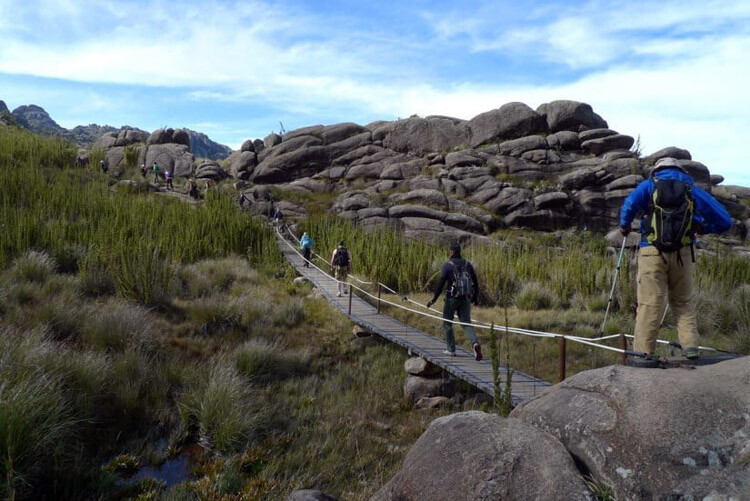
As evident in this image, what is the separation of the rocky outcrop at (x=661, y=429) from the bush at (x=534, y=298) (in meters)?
8.54

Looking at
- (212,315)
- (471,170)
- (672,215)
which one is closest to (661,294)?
(672,215)

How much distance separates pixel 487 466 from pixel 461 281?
436 centimetres

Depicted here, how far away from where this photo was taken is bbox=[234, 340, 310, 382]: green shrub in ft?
24.4

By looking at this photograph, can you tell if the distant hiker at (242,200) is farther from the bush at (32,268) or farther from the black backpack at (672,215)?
the black backpack at (672,215)

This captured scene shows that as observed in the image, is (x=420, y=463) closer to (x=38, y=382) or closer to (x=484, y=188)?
(x=38, y=382)

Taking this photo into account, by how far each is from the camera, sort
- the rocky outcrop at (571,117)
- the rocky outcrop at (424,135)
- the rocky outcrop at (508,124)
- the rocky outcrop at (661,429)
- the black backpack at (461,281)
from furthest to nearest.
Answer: the rocky outcrop at (424,135), the rocky outcrop at (508,124), the rocky outcrop at (571,117), the black backpack at (461,281), the rocky outcrop at (661,429)

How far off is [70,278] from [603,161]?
2978 centimetres

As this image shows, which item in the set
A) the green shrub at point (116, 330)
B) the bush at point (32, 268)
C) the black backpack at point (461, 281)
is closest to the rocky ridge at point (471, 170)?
the black backpack at point (461, 281)

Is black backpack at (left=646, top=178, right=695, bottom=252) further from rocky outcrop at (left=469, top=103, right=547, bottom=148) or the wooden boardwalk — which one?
rocky outcrop at (left=469, top=103, right=547, bottom=148)

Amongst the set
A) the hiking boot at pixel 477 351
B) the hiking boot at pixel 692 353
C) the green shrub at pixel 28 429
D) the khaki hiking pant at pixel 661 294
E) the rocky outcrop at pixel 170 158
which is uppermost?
the rocky outcrop at pixel 170 158

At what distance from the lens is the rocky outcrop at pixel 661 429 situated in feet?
10.0

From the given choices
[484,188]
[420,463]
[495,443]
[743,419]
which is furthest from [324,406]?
[484,188]

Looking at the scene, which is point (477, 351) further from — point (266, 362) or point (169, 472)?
point (169, 472)

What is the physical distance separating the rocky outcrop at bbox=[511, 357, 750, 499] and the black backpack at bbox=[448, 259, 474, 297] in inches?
145
